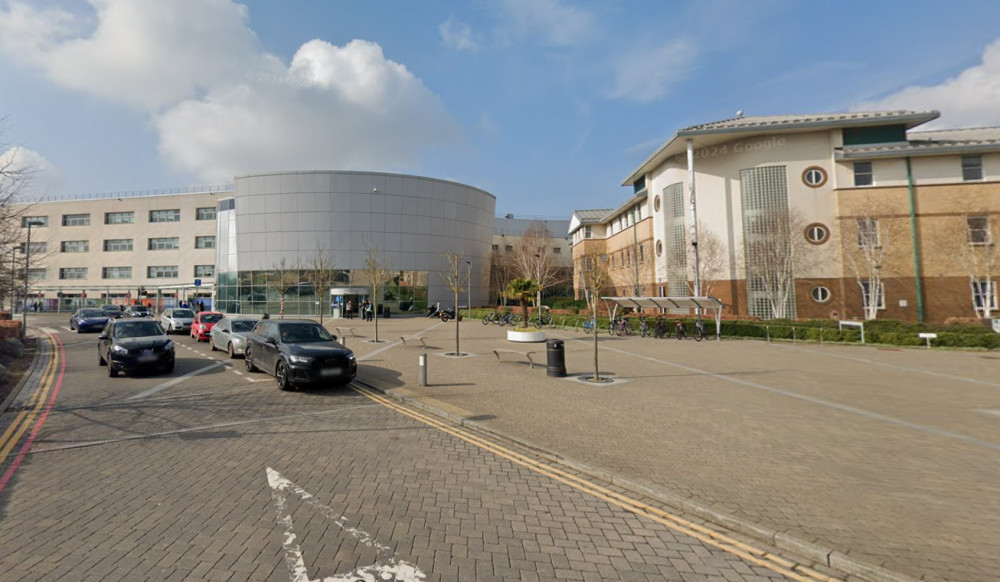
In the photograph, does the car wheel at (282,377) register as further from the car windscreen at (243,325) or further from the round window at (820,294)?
the round window at (820,294)

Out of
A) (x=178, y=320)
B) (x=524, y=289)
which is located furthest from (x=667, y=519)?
(x=178, y=320)

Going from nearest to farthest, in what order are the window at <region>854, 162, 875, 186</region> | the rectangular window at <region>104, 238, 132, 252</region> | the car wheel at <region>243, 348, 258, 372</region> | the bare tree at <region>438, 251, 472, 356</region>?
the car wheel at <region>243, 348, 258, 372</region> < the bare tree at <region>438, 251, 472, 356</region> < the window at <region>854, 162, 875, 186</region> < the rectangular window at <region>104, 238, 132, 252</region>

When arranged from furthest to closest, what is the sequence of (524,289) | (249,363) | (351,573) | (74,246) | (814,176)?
1. (74,246)
2. (814,176)
3. (524,289)
4. (249,363)
5. (351,573)

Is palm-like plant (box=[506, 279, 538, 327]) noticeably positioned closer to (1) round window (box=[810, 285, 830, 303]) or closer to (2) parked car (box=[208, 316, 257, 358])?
(2) parked car (box=[208, 316, 257, 358])

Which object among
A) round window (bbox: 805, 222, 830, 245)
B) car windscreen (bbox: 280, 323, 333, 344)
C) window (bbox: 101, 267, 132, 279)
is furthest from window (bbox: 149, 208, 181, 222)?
round window (bbox: 805, 222, 830, 245)

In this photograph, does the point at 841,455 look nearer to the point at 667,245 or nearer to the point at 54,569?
the point at 54,569

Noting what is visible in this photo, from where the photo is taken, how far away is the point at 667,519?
4.07 metres

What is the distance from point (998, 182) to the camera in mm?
25500

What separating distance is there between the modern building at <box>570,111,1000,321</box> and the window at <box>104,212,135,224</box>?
68.7 meters

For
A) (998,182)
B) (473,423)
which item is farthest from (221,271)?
(998,182)

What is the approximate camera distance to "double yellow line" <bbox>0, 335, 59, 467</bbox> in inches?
241

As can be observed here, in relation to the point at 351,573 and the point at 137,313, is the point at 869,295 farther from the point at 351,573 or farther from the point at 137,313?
the point at 137,313

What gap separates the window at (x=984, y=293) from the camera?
79.8ft

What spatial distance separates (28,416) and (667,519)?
11.4 metres
